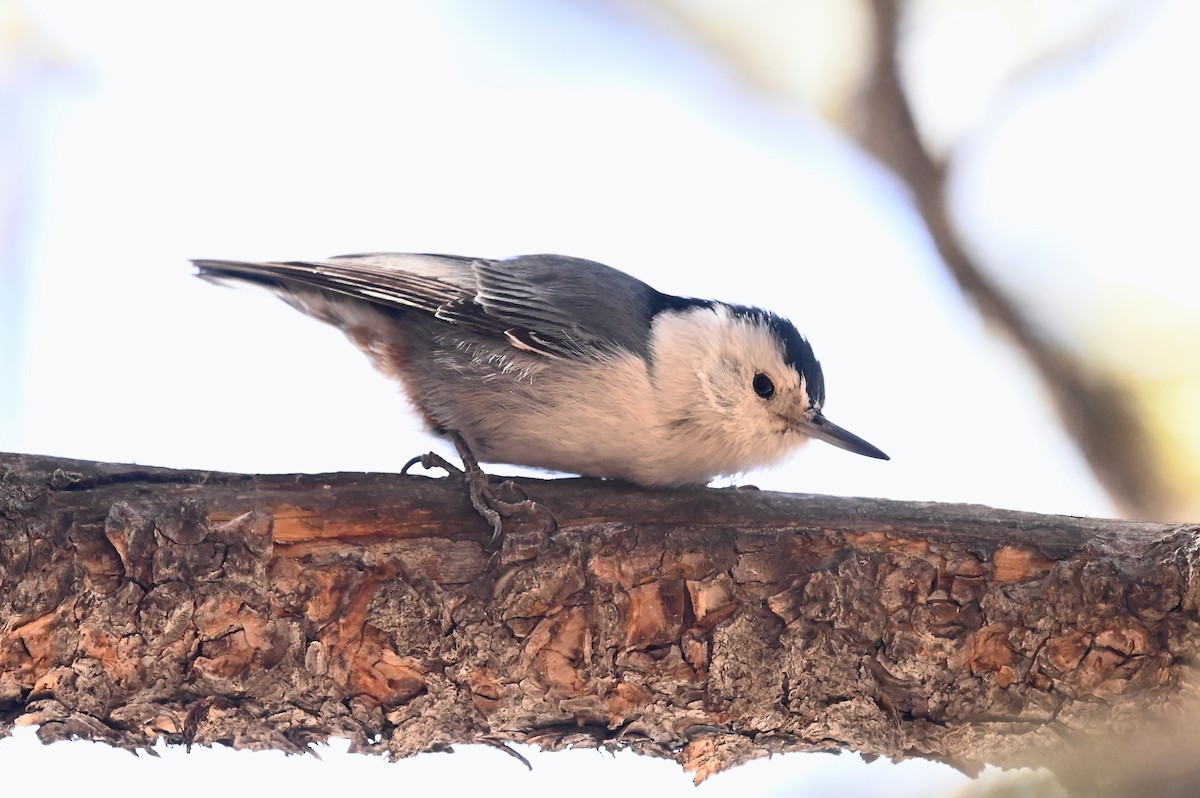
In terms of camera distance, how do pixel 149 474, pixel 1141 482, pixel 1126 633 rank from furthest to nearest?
1. pixel 1141 482
2. pixel 149 474
3. pixel 1126 633

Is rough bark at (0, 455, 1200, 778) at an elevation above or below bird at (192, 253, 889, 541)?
below

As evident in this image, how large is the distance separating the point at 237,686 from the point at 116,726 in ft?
0.67

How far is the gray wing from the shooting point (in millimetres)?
2090

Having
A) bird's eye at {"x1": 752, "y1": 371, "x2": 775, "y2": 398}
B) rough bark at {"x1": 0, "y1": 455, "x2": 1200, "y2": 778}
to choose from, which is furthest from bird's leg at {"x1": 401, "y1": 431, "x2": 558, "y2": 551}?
bird's eye at {"x1": 752, "y1": 371, "x2": 775, "y2": 398}

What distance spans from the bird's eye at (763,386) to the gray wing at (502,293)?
0.25 metres

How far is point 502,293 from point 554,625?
0.83 meters

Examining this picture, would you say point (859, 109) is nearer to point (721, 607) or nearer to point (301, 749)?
point (721, 607)

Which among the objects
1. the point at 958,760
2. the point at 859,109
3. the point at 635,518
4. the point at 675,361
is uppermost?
the point at 859,109

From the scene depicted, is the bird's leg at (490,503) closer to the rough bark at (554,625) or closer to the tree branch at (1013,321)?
the rough bark at (554,625)

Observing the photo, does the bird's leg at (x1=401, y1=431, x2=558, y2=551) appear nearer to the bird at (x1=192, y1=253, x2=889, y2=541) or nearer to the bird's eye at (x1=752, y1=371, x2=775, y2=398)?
the bird at (x1=192, y1=253, x2=889, y2=541)

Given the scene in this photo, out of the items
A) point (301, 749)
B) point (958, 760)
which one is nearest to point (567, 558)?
point (301, 749)

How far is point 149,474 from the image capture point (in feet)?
5.55

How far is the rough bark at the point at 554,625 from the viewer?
1556 millimetres

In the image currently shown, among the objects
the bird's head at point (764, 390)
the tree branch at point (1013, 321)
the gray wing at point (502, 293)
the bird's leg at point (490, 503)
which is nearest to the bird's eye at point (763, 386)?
the bird's head at point (764, 390)
